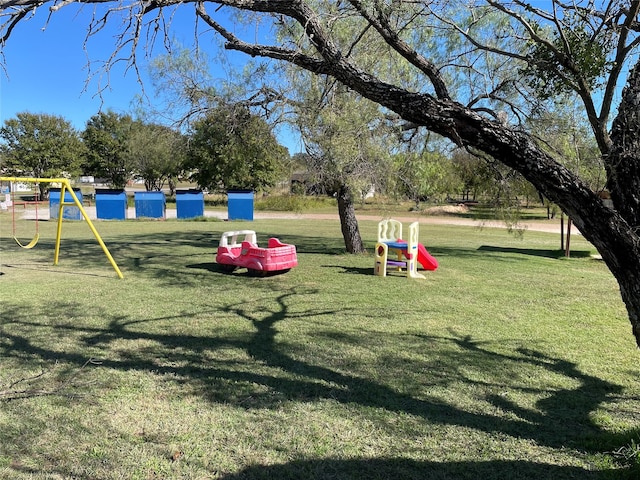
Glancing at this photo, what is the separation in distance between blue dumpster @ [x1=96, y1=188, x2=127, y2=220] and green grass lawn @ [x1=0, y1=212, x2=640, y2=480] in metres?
19.0

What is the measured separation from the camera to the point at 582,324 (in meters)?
6.32

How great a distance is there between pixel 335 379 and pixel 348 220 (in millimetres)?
8415

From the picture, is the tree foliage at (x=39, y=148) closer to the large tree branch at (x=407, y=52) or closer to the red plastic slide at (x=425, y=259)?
the red plastic slide at (x=425, y=259)

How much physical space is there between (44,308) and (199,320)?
225 cm

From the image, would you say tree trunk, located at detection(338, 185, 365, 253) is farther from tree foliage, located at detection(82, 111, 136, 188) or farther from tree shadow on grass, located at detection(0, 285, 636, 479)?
tree foliage, located at detection(82, 111, 136, 188)

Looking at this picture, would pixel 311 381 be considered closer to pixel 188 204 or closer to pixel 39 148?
pixel 188 204

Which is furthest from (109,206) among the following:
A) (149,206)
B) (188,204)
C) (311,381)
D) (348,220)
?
(311,381)

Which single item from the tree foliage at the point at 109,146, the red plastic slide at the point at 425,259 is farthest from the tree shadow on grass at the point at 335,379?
the tree foliage at the point at 109,146

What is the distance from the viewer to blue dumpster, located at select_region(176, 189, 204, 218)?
1091 inches

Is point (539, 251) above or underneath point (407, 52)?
underneath

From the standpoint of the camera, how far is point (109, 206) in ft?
86.2

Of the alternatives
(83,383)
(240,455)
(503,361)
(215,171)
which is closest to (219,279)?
(83,383)

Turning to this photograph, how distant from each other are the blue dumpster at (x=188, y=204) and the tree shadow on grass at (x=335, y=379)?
22.1m

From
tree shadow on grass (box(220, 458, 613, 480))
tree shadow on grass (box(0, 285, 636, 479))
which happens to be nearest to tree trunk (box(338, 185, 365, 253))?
tree shadow on grass (box(0, 285, 636, 479))
